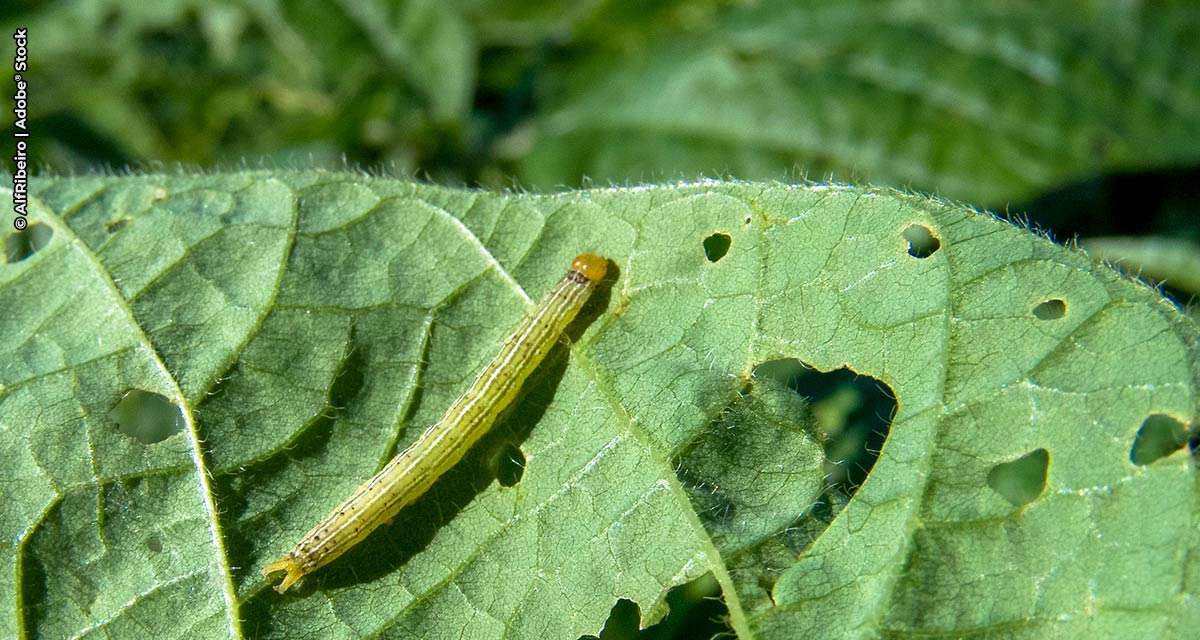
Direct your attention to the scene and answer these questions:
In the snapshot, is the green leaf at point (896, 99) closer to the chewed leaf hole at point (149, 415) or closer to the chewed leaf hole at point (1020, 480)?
the chewed leaf hole at point (1020, 480)

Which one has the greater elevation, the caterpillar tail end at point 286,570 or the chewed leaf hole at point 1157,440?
the caterpillar tail end at point 286,570


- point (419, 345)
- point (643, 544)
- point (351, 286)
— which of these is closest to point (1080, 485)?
point (643, 544)

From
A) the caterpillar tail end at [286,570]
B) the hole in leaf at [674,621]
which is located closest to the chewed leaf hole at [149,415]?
the caterpillar tail end at [286,570]

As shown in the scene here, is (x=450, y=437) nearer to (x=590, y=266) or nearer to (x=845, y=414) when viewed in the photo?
(x=590, y=266)

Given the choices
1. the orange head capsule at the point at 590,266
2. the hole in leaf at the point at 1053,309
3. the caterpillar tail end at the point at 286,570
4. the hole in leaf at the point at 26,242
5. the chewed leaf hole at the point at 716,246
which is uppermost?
the hole in leaf at the point at 26,242

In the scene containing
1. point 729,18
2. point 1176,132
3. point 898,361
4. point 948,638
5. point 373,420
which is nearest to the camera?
point 948,638

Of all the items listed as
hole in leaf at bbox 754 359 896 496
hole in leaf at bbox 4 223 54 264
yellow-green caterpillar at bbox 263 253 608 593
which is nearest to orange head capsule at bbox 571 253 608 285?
yellow-green caterpillar at bbox 263 253 608 593

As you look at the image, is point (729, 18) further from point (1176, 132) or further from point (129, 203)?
point (129, 203)

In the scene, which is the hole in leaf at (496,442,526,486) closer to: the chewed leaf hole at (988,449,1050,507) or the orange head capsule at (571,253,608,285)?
the orange head capsule at (571,253,608,285)
